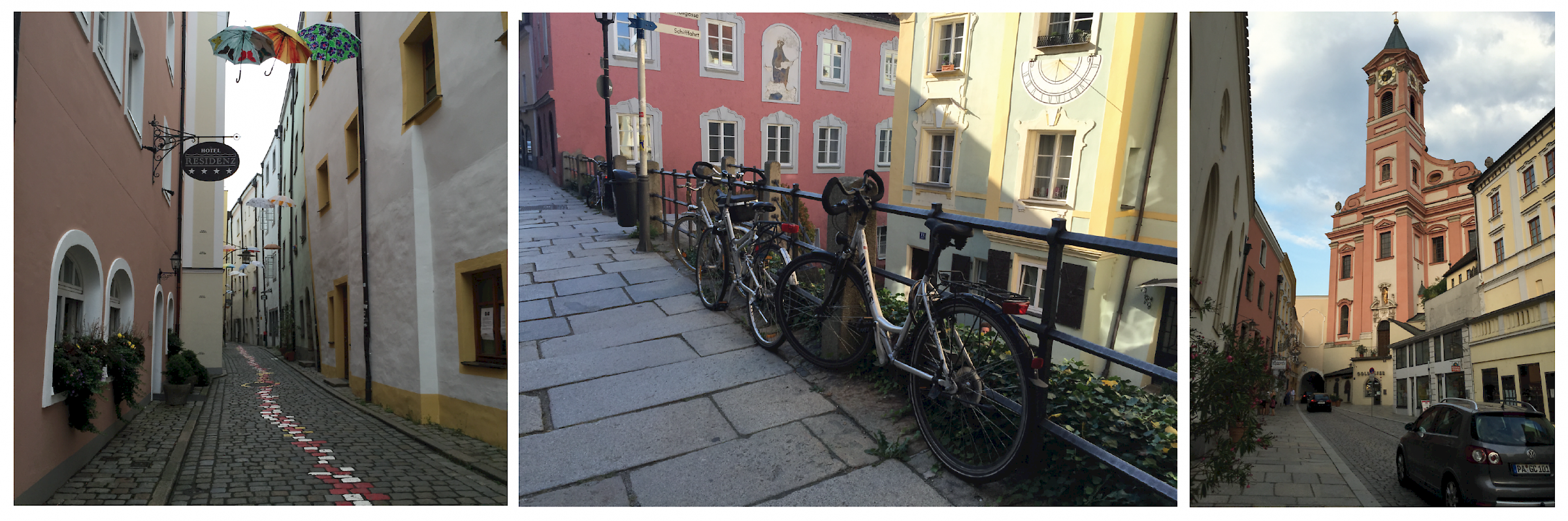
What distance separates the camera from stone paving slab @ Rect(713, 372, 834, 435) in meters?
1.94

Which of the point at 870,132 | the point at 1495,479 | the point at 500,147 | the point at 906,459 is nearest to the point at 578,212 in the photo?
the point at 500,147

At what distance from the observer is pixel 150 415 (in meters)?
3.77

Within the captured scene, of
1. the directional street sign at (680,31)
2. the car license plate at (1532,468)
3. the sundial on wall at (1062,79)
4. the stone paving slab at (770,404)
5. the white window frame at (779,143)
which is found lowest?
the car license plate at (1532,468)

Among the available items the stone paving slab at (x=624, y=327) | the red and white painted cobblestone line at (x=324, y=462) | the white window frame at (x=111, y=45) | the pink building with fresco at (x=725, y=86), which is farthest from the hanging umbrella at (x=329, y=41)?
the stone paving slab at (x=624, y=327)

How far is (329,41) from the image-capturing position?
3.69 m

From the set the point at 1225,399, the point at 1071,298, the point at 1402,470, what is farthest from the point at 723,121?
the point at 1402,470

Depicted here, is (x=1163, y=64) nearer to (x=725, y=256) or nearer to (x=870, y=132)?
(x=870, y=132)

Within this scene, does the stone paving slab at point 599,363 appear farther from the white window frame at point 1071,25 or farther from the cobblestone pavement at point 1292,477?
the cobblestone pavement at point 1292,477

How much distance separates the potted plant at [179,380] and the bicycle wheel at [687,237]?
3.63 metres

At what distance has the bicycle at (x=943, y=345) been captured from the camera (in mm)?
1593

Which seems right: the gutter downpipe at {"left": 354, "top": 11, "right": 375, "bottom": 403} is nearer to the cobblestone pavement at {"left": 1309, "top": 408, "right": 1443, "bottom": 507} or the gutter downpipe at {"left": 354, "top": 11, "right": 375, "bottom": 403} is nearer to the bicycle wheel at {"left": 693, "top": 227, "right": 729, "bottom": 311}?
the bicycle wheel at {"left": 693, "top": 227, "right": 729, "bottom": 311}

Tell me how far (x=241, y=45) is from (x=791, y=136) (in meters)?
Answer: 2.94

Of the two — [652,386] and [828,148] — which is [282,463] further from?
[828,148]

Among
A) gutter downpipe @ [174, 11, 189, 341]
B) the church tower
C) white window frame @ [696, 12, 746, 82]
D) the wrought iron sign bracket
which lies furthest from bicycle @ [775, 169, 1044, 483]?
gutter downpipe @ [174, 11, 189, 341]
